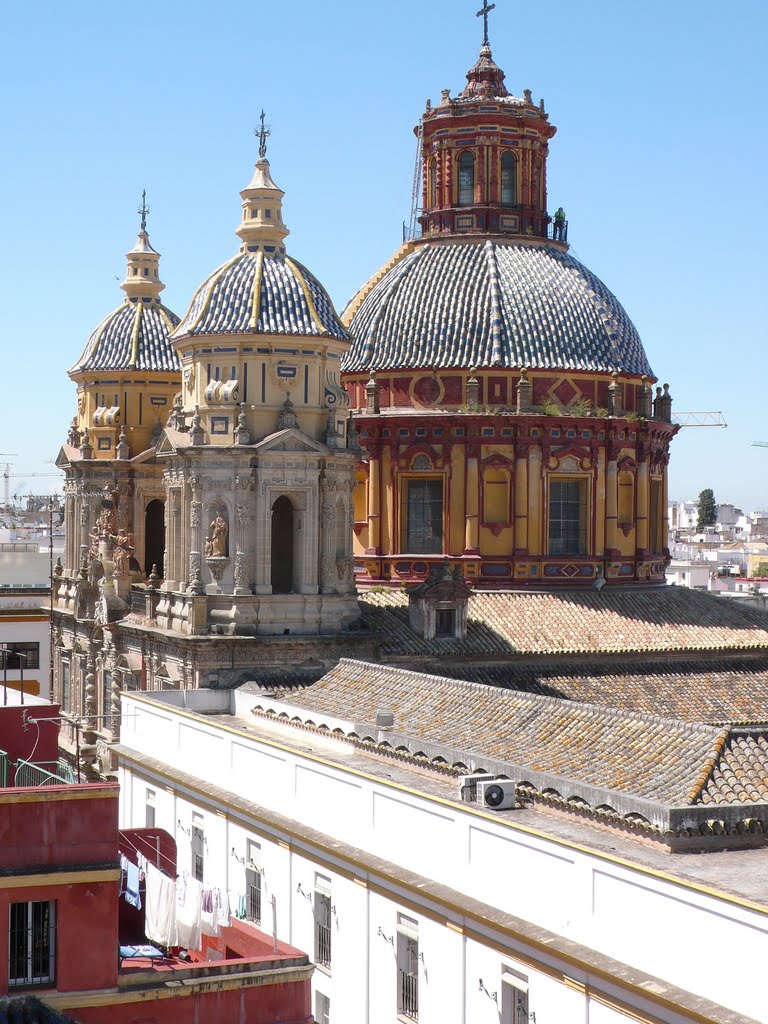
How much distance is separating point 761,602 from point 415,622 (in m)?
20.5

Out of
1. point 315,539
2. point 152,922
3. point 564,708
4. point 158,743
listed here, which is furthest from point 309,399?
point 152,922

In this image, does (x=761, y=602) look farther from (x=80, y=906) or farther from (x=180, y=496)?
(x=80, y=906)

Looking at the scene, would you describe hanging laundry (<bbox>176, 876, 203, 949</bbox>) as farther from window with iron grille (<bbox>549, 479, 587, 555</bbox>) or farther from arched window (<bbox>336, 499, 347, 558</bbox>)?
window with iron grille (<bbox>549, 479, 587, 555</bbox>)

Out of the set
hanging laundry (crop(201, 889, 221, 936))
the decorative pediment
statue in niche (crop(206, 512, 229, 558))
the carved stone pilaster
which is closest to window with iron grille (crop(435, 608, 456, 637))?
the decorative pediment

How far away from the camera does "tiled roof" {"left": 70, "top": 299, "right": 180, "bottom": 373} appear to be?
52.6 meters

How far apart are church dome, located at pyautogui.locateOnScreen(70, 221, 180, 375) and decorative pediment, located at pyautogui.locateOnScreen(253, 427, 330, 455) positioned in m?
13.0

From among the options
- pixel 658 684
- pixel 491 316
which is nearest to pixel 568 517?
pixel 491 316

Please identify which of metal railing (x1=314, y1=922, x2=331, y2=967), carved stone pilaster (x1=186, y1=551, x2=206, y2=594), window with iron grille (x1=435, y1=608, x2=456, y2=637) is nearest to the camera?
metal railing (x1=314, y1=922, x2=331, y2=967)

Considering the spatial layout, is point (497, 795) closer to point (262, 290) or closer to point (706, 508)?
point (262, 290)

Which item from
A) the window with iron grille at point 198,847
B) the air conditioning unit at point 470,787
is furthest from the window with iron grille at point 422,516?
the air conditioning unit at point 470,787

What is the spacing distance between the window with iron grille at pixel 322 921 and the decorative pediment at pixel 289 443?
14785 mm

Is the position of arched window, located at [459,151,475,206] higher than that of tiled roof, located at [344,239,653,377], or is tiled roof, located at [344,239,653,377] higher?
arched window, located at [459,151,475,206]

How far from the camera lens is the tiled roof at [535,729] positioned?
1011 inches

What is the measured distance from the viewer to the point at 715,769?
24969mm
